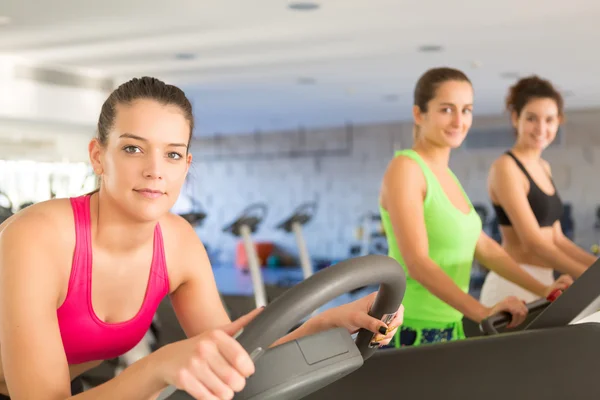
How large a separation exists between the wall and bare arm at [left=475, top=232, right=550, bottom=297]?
8.88 metres

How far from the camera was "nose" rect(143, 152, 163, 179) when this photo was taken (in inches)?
42.3

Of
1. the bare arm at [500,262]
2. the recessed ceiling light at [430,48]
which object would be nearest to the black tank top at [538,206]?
the bare arm at [500,262]

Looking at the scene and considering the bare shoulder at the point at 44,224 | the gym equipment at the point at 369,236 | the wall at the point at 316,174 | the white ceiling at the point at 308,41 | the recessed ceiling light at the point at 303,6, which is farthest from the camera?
the wall at the point at 316,174

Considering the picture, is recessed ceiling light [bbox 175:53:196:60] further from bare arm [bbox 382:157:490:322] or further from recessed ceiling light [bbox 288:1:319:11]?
bare arm [bbox 382:157:490:322]

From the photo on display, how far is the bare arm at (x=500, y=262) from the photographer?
6.89 ft

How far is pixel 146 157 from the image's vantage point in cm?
108

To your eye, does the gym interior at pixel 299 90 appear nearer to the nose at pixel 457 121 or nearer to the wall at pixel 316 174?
the wall at pixel 316 174

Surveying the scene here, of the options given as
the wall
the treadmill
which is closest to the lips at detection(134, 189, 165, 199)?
the treadmill

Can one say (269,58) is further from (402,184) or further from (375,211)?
(375,211)

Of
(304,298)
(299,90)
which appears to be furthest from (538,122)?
(299,90)

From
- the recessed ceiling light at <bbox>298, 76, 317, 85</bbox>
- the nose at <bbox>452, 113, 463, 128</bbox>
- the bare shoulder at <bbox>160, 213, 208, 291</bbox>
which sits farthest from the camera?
the recessed ceiling light at <bbox>298, 76, 317, 85</bbox>

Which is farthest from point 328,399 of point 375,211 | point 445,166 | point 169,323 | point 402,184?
point 375,211

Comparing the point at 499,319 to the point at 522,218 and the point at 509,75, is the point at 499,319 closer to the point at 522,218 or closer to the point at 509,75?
the point at 522,218

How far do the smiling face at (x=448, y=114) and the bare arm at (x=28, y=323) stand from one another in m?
1.27
